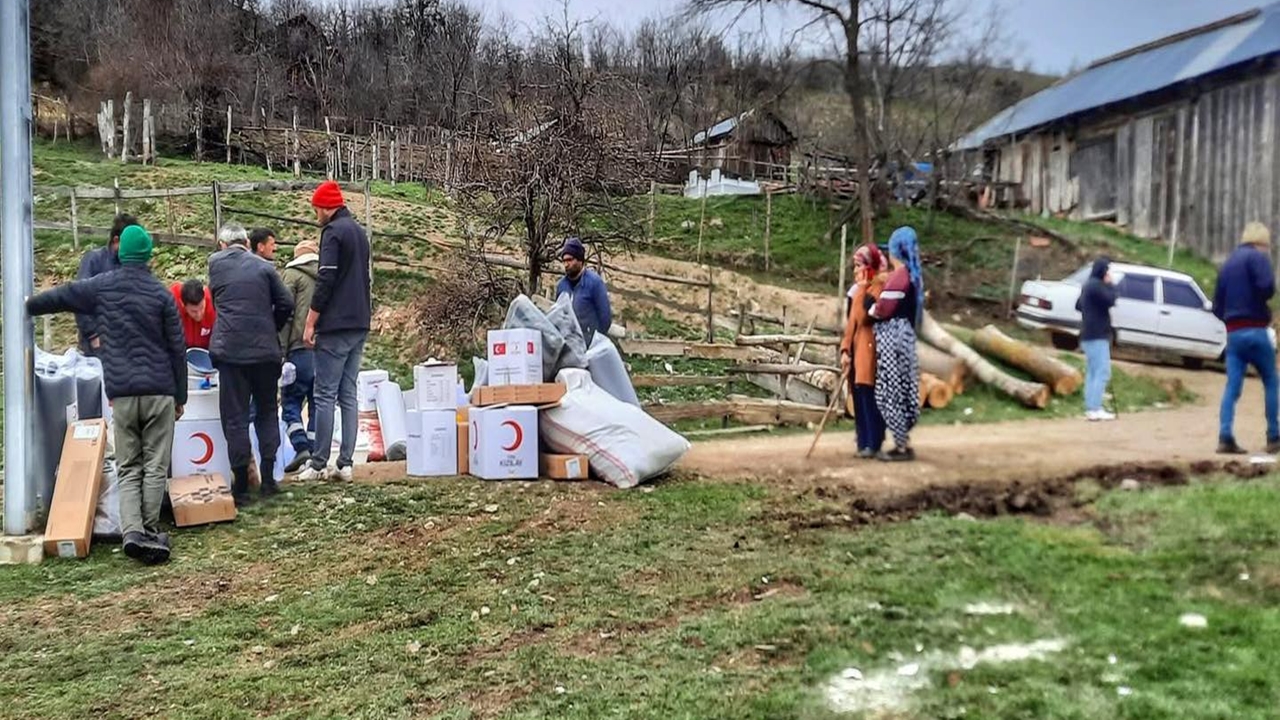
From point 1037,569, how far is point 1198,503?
148 cm

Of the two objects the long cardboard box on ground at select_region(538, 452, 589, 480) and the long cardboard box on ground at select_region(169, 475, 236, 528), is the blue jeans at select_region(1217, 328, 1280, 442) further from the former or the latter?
the long cardboard box on ground at select_region(169, 475, 236, 528)

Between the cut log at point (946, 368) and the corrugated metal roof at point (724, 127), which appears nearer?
the cut log at point (946, 368)


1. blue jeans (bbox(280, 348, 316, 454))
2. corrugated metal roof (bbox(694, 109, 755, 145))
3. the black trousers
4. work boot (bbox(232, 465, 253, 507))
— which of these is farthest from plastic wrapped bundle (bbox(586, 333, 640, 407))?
corrugated metal roof (bbox(694, 109, 755, 145))

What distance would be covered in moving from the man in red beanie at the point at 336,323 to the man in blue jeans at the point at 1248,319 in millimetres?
5859

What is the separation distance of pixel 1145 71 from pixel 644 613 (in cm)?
2468

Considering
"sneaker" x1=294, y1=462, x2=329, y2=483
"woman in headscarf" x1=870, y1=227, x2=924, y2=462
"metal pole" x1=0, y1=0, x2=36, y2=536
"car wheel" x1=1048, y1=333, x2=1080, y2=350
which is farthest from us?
"car wheel" x1=1048, y1=333, x2=1080, y2=350

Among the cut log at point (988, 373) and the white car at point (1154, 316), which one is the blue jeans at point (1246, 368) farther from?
the white car at point (1154, 316)

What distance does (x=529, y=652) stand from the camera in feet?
12.2

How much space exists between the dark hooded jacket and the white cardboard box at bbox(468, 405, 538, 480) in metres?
5.89

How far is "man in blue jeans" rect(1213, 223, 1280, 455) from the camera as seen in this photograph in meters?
7.19

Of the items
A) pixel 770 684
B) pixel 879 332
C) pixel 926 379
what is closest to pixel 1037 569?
pixel 770 684

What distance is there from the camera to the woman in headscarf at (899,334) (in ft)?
24.1

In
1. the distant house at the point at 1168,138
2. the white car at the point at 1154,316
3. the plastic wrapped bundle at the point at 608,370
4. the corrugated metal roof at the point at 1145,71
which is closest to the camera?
the plastic wrapped bundle at the point at 608,370

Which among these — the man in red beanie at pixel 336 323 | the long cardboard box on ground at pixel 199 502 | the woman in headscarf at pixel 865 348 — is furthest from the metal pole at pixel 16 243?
the woman in headscarf at pixel 865 348
